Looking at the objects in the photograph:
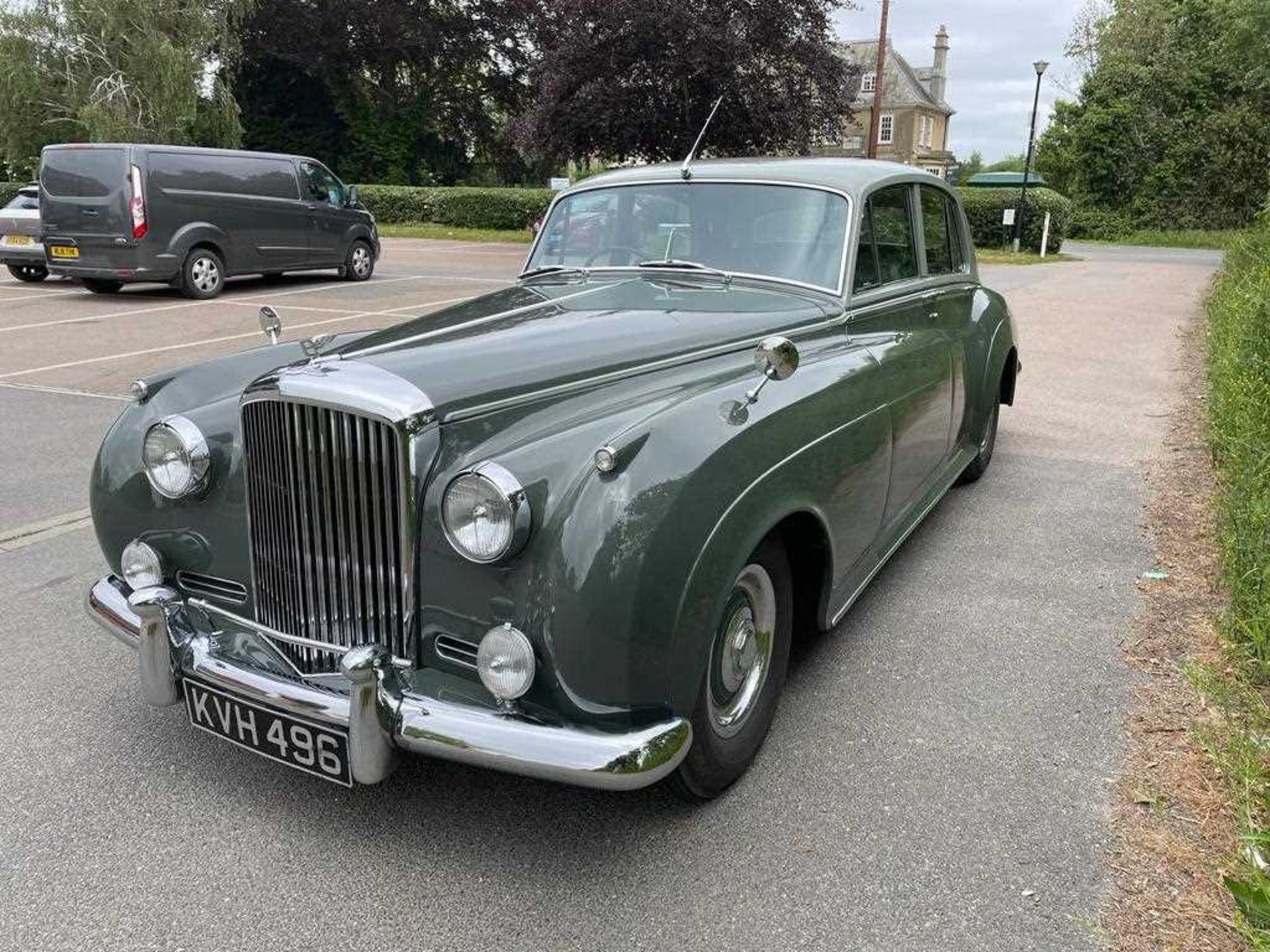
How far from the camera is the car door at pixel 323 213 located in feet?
47.5

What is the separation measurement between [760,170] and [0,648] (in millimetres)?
3430

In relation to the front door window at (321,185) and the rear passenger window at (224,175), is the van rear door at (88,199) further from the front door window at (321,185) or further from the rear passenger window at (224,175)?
the front door window at (321,185)

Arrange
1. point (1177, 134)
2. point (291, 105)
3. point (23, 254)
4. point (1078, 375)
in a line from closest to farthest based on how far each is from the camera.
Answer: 1. point (1078, 375)
2. point (23, 254)
3. point (1177, 134)
4. point (291, 105)

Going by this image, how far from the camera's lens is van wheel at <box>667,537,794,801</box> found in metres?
2.50

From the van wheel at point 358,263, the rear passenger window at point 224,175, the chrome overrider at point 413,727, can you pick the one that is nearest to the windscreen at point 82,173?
the rear passenger window at point 224,175

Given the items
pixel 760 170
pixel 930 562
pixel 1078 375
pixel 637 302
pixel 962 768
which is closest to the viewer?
pixel 962 768

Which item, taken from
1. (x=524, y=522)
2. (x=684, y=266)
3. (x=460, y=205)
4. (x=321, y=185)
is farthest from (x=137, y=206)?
(x=460, y=205)

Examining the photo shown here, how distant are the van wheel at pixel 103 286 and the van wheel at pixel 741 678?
1337cm

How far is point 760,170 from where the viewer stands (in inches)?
154

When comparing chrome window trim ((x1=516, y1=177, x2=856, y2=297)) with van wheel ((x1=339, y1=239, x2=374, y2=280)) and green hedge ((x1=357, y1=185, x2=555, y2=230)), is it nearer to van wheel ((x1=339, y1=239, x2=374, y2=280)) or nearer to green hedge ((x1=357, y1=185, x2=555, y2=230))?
van wheel ((x1=339, y1=239, x2=374, y2=280))

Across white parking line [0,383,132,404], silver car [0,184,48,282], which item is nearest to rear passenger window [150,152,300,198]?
silver car [0,184,48,282]

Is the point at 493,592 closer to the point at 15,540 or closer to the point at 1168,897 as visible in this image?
the point at 1168,897

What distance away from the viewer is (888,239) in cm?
402

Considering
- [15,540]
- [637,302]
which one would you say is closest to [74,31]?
[15,540]
